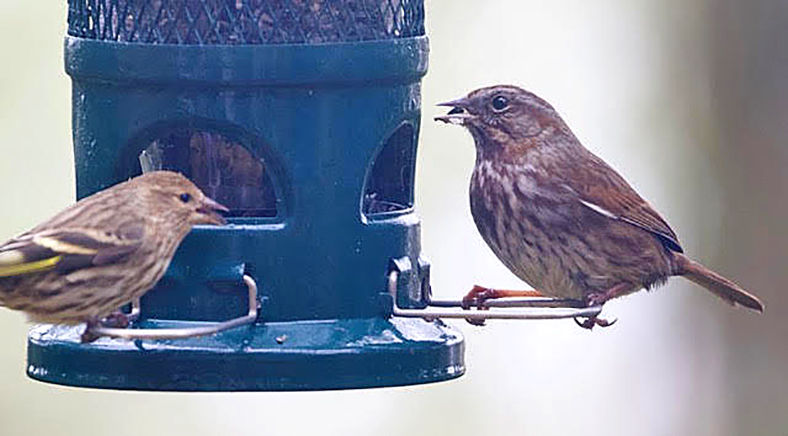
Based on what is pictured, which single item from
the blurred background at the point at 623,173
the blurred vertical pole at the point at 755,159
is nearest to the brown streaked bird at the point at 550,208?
the blurred vertical pole at the point at 755,159

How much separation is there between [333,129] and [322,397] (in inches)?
→ 309

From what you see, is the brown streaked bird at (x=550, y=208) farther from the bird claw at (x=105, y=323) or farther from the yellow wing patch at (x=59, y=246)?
the yellow wing patch at (x=59, y=246)

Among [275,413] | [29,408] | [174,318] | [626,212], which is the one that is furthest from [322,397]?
[174,318]

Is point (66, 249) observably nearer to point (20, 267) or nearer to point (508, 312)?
point (20, 267)

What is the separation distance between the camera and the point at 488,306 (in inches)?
316

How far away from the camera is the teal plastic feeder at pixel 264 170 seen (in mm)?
7250

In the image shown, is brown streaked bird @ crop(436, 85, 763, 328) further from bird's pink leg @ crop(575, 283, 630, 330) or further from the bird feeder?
the bird feeder

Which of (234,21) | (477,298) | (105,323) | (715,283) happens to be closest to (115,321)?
(105,323)

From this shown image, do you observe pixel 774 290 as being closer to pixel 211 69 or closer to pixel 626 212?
pixel 626 212

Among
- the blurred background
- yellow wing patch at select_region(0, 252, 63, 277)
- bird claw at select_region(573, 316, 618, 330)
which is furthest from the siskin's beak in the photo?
the blurred background

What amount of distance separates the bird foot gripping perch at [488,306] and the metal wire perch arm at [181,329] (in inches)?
22.2

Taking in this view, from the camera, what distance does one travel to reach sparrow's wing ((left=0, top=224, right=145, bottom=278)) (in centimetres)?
705

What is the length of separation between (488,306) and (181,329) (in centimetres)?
140

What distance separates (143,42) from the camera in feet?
24.3
